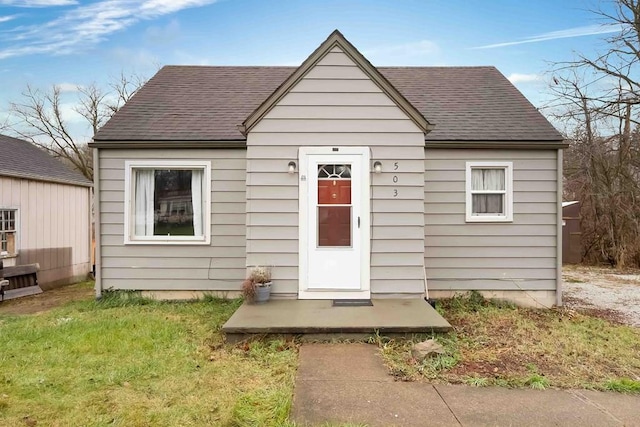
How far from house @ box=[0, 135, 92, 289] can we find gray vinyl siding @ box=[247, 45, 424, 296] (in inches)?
270

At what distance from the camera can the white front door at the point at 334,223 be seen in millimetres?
5586

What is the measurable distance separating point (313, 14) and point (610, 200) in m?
11.0

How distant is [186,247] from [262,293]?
2.15 metres

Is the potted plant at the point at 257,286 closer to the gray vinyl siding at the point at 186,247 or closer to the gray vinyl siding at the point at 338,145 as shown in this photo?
the gray vinyl siding at the point at 338,145

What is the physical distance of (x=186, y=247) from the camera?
6809 mm

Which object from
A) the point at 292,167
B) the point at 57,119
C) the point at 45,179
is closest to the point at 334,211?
the point at 292,167

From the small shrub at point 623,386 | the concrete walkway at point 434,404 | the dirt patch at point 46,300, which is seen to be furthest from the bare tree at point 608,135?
the dirt patch at point 46,300

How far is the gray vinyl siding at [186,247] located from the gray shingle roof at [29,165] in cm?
390

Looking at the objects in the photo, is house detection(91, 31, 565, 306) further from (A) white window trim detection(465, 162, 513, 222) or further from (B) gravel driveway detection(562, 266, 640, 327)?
(B) gravel driveway detection(562, 266, 640, 327)

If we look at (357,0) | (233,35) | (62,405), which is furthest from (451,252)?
(233,35)

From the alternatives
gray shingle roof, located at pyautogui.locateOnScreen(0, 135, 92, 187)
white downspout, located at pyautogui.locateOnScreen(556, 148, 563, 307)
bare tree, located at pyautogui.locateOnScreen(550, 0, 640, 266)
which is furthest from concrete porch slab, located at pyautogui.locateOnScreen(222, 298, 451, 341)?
bare tree, located at pyautogui.locateOnScreen(550, 0, 640, 266)

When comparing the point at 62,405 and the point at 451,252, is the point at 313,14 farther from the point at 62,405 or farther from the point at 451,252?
the point at 62,405

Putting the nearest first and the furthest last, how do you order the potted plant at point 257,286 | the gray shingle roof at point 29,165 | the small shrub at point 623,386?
the small shrub at point 623,386 < the potted plant at point 257,286 < the gray shingle roof at point 29,165

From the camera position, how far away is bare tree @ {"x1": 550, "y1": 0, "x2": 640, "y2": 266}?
11.4 meters
